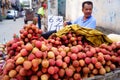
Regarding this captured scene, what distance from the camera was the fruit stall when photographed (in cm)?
226

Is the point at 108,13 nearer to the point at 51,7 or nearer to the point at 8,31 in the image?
the point at 51,7

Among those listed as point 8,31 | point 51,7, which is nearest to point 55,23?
point 51,7

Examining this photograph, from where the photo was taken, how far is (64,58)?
2449 mm

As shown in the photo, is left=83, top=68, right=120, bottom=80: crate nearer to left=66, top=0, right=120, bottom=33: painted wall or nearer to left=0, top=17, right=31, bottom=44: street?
left=0, top=17, right=31, bottom=44: street

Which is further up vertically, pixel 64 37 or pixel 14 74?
pixel 64 37

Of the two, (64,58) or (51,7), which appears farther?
(51,7)

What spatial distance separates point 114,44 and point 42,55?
1.03 metres

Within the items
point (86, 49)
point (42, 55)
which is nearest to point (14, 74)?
point (42, 55)

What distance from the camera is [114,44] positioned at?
2.97 m

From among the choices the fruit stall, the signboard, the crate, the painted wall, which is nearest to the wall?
the painted wall

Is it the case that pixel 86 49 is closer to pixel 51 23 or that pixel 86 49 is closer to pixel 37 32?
pixel 37 32

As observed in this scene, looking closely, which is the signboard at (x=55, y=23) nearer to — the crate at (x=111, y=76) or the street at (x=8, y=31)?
the street at (x=8, y=31)

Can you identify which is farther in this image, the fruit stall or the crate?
the crate

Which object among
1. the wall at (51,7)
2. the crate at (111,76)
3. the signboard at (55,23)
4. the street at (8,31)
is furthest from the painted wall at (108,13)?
the crate at (111,76)
